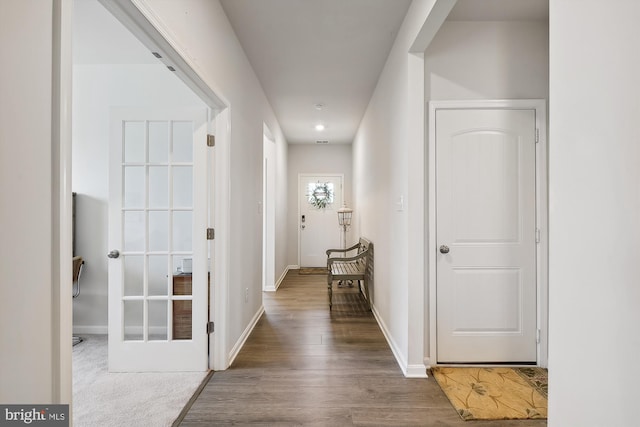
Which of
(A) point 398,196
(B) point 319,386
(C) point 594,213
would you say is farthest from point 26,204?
(A) point 398,196

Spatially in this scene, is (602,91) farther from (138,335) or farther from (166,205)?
(138,335)

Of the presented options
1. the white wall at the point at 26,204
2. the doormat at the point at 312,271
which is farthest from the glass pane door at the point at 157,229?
the doormat at the point at 312,271

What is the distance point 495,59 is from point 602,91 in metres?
2.02

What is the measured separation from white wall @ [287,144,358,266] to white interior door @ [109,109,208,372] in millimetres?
4387

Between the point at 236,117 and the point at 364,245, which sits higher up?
the point at 236,117

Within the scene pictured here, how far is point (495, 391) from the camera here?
2.07 m

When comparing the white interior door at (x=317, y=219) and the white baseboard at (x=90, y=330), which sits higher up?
the white interior door at (x=317, y=219)

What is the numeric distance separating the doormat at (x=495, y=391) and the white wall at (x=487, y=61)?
2.07 m

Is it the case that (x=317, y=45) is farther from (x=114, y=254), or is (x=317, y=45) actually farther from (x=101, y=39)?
(x=114, y=254)

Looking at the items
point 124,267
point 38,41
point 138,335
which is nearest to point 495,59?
point 38,41

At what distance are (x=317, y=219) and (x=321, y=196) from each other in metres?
0.50

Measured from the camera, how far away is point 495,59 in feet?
7.89

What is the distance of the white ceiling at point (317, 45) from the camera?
2.30 metres

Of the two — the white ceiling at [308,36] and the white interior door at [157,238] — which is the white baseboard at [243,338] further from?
the white ceiling at [308,36]
